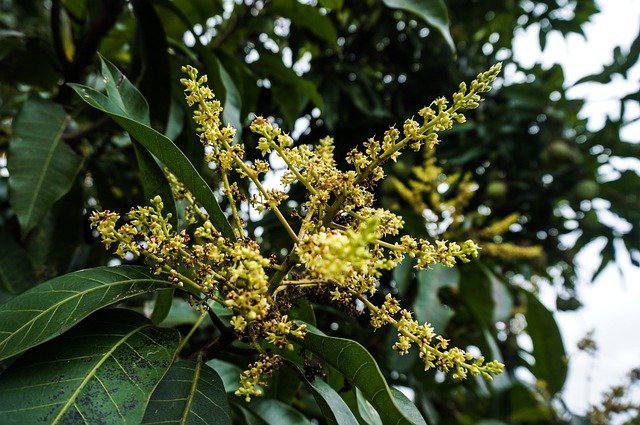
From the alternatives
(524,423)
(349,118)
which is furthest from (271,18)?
(524,423)

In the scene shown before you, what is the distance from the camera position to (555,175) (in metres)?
2.55

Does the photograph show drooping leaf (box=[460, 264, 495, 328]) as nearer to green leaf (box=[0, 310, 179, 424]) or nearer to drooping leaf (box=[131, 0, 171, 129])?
drooping leaf (box=[131, 0, 171, 129])

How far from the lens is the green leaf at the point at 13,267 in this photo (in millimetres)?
1346

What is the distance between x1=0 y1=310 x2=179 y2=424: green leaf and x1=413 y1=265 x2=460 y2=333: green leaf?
84cm

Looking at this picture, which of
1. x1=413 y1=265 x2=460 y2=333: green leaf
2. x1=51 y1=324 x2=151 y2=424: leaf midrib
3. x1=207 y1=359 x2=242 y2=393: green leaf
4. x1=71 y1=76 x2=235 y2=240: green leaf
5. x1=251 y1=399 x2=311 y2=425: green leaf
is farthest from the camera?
x1=413 y1=265 x2=460 y2=333: green leaf

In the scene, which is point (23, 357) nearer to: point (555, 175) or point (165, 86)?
point (165, 86)

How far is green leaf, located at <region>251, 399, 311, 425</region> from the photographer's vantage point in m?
1.10

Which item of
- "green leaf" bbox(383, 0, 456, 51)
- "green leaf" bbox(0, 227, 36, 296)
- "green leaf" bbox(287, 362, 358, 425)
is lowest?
"green leaf" bbox(0, 227, 36, 296)

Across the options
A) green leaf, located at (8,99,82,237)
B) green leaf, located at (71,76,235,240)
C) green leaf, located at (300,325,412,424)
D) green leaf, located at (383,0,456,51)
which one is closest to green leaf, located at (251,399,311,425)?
green leaf, located at (300,325,412,424)

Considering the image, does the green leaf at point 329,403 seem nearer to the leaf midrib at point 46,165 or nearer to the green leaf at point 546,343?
the leaf midrib at point 46,165

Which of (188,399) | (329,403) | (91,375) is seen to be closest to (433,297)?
(329,403)

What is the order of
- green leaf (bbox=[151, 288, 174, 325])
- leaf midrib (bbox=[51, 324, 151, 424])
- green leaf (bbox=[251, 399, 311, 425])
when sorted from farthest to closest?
green leaf (bbox=[251, 399, 311, 425]), green leaf (bbox=[151, 288, 174, 325]), leaf midrib (bbox=[51, 324, 151, 424])

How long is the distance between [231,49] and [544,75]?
1396mm

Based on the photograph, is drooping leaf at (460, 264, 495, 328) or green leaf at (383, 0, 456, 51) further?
drooping leaf at (460, 264, 495, 328)
